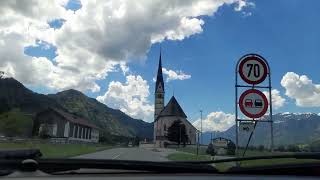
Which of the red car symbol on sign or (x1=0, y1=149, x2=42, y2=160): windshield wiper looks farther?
the red car symbol on sign

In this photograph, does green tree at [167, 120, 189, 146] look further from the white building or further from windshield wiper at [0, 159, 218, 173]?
windshield wiper at [0, 159, 218, 173]

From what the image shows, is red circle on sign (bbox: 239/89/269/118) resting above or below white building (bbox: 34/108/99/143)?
below

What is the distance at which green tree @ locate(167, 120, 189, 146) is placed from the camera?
17315 cm

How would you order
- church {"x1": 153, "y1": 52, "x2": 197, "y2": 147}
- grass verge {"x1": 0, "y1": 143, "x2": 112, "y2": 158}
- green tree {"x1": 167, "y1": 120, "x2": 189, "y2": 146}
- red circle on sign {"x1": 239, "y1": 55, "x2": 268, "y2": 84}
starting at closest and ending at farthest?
grass verge {"x1": 0, "y1": 143, "x2": 112, "y2": 158} → red circle on sign {"x1": 239, "y1": 55, "x2": 268, "y2": 84} → green tree {"x1": 167, "y1": 120, "x2": 189, "y2": 146} → church {"x1": 153, "y1": 52, "x2": 197, "y2": 147}

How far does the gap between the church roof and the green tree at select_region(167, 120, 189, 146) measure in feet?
24.3

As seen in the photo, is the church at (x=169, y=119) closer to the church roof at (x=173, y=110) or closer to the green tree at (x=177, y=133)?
the church roof at (x=173, y=110)

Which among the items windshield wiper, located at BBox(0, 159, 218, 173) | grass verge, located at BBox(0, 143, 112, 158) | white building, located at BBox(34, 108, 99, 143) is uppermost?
white building, located at BBox(34, 108, 99, 143)

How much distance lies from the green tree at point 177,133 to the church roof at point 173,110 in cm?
739

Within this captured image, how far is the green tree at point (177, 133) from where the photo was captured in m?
173

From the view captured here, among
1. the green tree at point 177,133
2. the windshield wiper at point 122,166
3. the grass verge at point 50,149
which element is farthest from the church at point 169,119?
the windshield wiper at point 122,166

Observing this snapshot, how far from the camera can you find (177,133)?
175m

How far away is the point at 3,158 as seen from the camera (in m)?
3.09

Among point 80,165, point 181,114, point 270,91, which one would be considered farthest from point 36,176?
point 181,114

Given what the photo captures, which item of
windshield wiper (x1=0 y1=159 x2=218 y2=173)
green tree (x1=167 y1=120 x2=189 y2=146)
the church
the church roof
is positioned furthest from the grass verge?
the church roof
